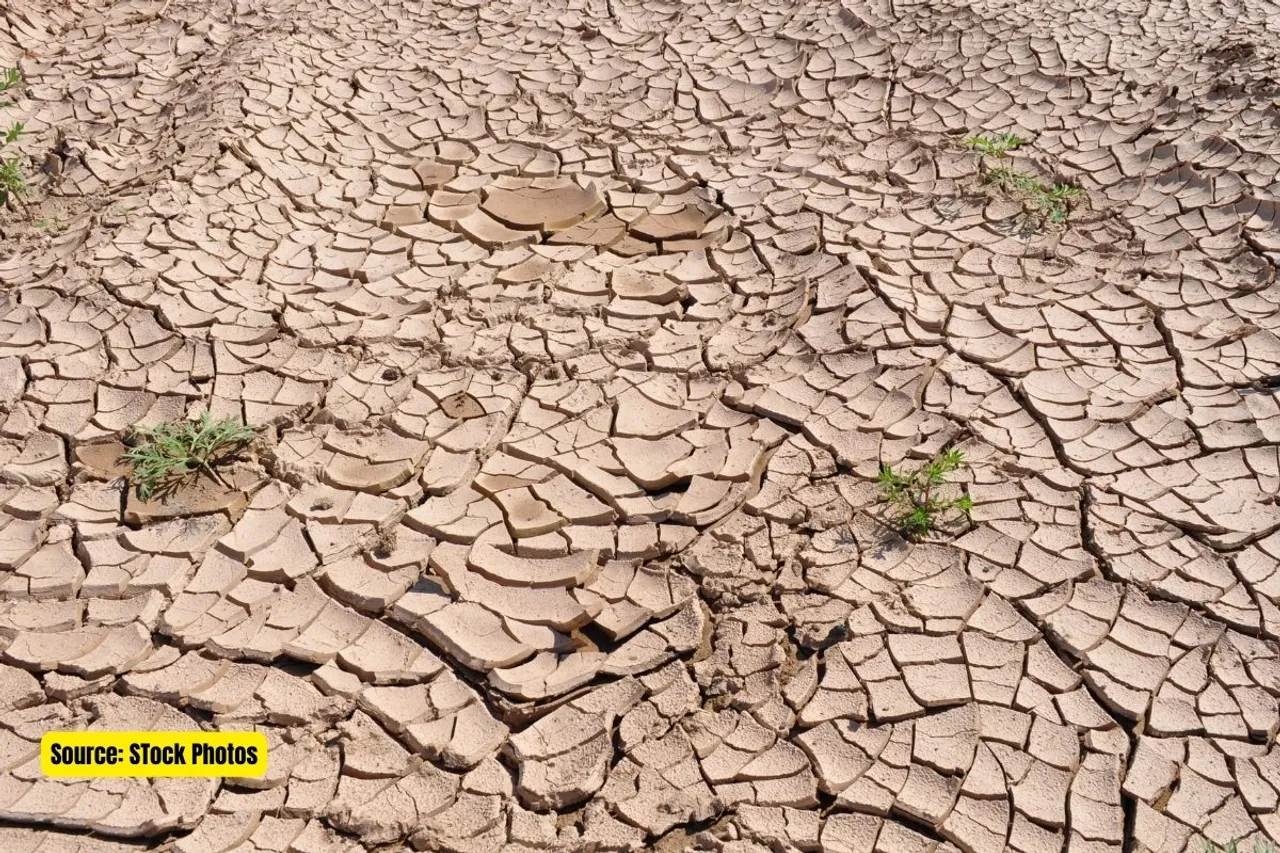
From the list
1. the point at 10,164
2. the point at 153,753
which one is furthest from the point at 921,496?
the point at 10,164

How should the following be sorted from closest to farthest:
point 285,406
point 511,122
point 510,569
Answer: point 510,569 → point 285,406 → point 511,122

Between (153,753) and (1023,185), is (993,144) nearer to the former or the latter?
(1023,185)

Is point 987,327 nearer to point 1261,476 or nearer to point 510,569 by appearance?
point 1261,476

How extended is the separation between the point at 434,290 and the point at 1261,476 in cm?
239

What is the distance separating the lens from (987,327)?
126 inches

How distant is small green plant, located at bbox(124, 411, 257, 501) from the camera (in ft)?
9.05

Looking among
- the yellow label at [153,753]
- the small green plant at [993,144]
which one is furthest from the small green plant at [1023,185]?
the yellow label at [153,753]

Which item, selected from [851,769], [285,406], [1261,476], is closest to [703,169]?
[285,406]

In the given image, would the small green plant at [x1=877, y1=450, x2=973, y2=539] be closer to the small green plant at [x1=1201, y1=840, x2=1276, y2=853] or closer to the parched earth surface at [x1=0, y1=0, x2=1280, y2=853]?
the parched earth surface at [x1=0, y1=0, x2=1280, y2=853]

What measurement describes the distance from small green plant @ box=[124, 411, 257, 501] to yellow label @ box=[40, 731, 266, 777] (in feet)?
2.36

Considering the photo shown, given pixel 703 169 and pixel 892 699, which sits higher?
pixel 703 169

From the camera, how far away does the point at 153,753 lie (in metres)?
2.16

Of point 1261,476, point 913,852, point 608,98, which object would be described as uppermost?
point 608,98

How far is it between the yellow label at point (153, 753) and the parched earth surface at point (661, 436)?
4 centimetres
